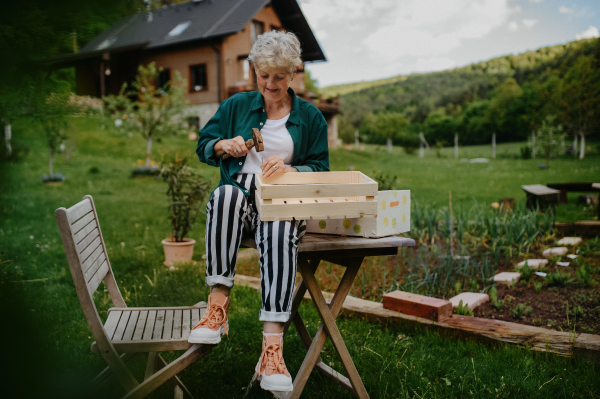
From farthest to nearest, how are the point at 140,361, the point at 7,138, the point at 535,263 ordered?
the point at 535,263 < the point at 140,361 < the point at 7,138

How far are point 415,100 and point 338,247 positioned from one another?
136 ft

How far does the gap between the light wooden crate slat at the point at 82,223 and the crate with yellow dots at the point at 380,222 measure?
97 cm

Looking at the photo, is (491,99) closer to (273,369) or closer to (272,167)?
(272,167)

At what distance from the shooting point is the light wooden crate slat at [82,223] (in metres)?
1.65

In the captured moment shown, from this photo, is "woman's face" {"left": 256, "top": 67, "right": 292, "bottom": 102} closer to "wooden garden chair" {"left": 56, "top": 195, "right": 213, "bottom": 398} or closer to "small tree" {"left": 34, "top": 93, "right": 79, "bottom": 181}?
"wooden garden chair" {"left": 56, "top": 195, "right": 213, "bottom": 398}

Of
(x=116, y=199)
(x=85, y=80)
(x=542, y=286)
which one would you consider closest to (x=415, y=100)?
(x=116, y=199)

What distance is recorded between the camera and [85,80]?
777 mm

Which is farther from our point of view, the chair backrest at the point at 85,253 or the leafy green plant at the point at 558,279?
the leafy green plant at the point at 558,279

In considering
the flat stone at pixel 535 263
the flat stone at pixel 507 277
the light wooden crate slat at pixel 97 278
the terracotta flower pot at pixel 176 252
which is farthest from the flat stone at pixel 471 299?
the terracotta flower pot at pixel 176 252

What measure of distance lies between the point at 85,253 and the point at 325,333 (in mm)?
1037

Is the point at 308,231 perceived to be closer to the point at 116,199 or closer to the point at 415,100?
the point at 116,199

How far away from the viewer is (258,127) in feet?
7.38

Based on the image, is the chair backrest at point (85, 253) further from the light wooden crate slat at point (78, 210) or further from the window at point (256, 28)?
the window at point (256, 28)

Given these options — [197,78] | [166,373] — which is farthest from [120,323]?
[197,78]
